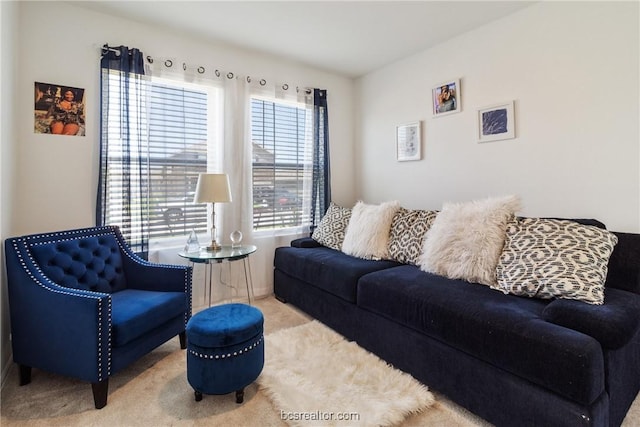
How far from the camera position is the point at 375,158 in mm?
3746

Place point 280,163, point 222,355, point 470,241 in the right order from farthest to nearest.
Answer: point 280,163 → point 470,241 → point 222,355

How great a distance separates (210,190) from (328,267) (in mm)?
1124

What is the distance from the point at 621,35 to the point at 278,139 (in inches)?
108

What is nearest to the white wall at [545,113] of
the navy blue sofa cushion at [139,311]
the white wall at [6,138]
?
the navy blue sofa cushion at [139,311]

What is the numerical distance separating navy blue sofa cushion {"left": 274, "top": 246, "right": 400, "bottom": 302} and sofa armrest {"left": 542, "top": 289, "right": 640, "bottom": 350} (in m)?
1.16

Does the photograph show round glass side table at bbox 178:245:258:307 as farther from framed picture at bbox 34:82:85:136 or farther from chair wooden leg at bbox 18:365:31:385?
framed picture at bbox 34:82:85:136

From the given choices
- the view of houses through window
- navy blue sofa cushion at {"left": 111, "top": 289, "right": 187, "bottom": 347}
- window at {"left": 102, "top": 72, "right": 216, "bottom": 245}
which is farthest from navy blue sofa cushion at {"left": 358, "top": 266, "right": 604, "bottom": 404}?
window at {"left": 102, "top": 72, "right": 216, "bottom": 245}

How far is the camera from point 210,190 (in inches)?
100

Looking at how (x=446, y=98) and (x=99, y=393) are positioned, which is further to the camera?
(x=446, y=98)

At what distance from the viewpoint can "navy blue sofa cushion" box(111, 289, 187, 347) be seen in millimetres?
1710

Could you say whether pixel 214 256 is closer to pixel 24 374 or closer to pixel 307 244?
pixel 307 244

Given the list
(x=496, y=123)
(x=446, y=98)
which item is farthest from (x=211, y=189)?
(x=496, y=123)

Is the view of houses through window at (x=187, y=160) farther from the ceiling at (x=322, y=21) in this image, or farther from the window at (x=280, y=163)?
the ceiling at (x=322, y=21)

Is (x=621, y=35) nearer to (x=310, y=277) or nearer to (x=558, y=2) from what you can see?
(x=558, y=2)
